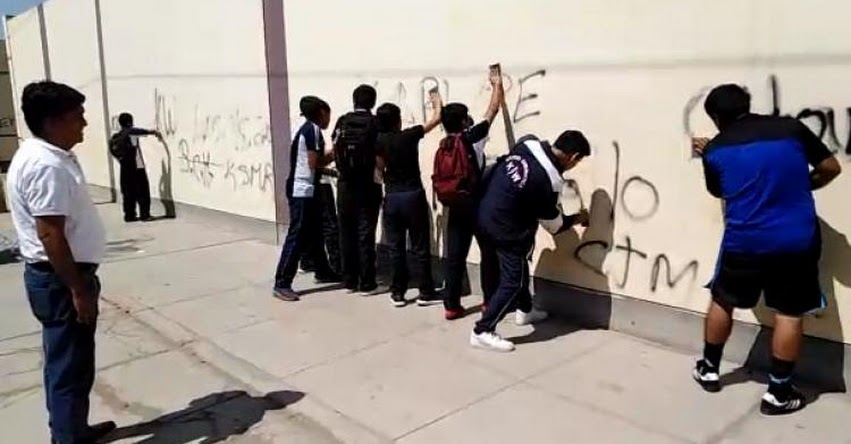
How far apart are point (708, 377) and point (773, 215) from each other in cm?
98

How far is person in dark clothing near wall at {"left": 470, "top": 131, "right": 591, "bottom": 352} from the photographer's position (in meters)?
4.39

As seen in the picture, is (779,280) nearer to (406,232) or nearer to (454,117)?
(454,117)

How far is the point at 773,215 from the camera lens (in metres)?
3.52

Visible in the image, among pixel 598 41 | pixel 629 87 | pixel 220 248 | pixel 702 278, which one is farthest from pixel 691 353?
pixel 220 248

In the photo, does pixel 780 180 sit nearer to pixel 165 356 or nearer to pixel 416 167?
pixel 416 167

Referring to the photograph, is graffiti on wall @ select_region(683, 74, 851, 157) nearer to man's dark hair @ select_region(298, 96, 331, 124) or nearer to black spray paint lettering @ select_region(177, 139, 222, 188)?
man's dark hair @ select_region(298, 96, 331, 124)

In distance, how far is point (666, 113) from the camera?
172 inches

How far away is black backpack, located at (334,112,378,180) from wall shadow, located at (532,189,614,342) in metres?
1.60

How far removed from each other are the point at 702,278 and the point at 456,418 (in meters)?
1.78

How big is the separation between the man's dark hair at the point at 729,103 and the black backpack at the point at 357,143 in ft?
9.06

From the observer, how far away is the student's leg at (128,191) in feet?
33.8

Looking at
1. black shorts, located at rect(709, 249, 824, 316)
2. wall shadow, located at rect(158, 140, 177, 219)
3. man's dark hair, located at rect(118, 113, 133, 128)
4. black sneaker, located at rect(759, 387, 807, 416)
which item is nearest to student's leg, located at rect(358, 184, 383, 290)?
black shorts, located at rect(709, 249, 824, 316)

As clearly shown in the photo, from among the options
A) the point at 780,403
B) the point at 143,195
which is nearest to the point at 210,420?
the point at 780,403

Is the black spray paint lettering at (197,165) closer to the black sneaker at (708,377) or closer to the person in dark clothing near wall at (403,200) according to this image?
the person in dark clothing near wall at (403,200)
